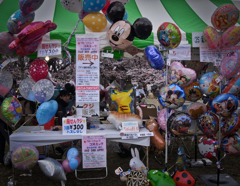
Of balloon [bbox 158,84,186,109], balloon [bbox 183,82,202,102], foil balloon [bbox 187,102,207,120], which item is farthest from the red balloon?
foil balloon [bbox 187,102,207,120]

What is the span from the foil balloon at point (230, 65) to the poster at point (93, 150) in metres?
1.95

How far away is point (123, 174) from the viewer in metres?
2.77

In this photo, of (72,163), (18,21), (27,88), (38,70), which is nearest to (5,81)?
(27,88)

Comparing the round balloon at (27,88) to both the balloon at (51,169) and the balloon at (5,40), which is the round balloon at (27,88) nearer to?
the balloon at (5,40)

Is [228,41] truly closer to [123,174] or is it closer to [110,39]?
[110,39]

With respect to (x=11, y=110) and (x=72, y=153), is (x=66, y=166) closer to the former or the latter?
(x=72, y=153)

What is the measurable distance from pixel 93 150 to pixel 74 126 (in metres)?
0.42

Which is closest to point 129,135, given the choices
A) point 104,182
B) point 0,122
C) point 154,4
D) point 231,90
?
point 104,182

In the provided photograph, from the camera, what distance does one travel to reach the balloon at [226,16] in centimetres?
307

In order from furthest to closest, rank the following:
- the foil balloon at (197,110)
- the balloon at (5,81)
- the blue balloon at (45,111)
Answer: the foil balloon at (197,110) < the balloon at (5,81) < the blue balloon at (45,111)

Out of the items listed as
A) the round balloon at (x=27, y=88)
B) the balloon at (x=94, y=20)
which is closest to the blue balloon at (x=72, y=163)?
the round balloon at (x=27, y=88)

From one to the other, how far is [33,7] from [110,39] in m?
1.06

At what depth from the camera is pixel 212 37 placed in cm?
326

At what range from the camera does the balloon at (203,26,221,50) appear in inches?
128
